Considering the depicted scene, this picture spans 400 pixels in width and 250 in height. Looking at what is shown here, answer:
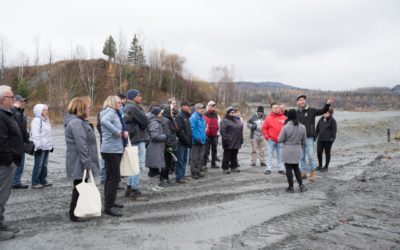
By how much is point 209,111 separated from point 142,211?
5373 millimetres

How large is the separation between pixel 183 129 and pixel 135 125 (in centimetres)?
202

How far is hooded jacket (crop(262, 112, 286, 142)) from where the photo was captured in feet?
34.5

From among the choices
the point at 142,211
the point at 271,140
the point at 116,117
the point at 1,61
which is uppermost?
the point at 1,61

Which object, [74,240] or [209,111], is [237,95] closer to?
[209,111]

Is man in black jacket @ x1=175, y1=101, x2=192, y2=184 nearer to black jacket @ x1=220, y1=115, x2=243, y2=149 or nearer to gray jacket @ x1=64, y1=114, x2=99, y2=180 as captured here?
black jacket @ x1=220, y1=115, x2=243, y2=149

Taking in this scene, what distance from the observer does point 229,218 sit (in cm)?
595

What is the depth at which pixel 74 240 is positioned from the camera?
190 inches

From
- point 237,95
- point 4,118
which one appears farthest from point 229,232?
point 237,95

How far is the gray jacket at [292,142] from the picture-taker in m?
7.97

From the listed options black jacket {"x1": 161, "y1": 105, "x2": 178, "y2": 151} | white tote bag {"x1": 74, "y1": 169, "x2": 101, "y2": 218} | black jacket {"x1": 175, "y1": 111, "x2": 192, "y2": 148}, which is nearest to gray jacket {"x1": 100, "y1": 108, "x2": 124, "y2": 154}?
white tote bag {"x1": 74, "y1": 169, "x2": 101, "y2": 218}

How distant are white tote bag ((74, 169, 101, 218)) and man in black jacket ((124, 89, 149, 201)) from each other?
5.48 ft

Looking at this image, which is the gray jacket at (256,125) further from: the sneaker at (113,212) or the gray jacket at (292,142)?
the sneaker at (113,212)

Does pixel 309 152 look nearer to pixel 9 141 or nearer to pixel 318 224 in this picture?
pixel 318 224

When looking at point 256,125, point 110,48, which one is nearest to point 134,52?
point 110,48
